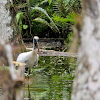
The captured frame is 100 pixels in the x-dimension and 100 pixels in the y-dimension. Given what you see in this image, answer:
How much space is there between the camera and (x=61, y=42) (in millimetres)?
12094

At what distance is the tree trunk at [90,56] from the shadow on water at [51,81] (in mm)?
2538

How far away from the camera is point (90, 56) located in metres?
1.82

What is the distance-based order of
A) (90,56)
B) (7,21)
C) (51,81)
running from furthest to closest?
(7,21), (51,81), (90,56)

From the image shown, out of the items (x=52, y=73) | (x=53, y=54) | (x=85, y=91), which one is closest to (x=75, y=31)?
(x=85, y=91)

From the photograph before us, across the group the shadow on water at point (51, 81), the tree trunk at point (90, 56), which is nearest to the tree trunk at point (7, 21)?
the shadow on water at point (51, 81)

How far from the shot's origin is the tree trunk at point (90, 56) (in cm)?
180

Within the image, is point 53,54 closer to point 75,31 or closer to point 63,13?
point 63,13

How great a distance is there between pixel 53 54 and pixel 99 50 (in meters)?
7.35

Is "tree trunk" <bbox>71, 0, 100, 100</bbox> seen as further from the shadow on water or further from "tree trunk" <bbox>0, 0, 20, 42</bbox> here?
"tree trunk" <bbox>0, 0, 20, 42</bbox>

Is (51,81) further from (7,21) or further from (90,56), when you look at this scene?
(90,56)

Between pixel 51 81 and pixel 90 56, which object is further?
pixel 51 81

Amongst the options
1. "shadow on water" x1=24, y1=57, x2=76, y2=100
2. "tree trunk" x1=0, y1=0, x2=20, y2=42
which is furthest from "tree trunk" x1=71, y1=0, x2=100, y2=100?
"tree trunk" x1=0, y1=0, x2=20, y2=42

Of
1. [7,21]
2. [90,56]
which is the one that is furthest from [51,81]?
[90,56]

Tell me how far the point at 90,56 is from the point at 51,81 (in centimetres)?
372
